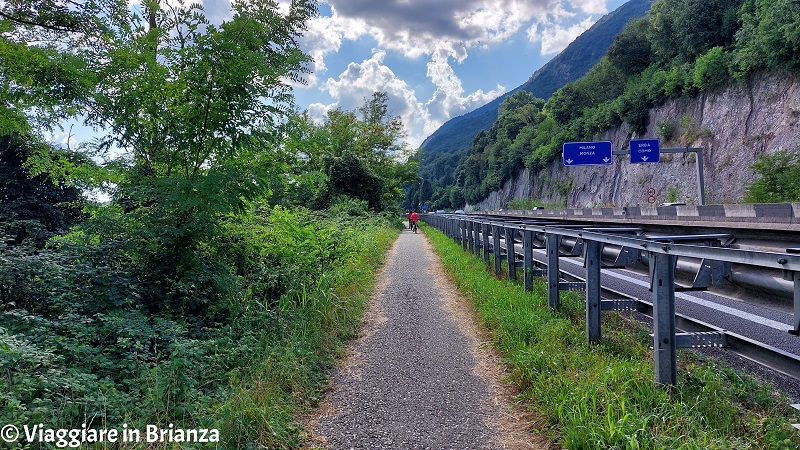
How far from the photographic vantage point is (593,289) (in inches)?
173

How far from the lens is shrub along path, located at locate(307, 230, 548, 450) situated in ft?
10.1

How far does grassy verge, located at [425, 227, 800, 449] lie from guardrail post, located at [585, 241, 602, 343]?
0.52 ft

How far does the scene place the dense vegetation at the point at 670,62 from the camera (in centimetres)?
2275

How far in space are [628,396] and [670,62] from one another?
43601 mm

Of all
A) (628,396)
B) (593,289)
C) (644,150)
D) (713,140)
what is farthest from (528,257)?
(713,140)

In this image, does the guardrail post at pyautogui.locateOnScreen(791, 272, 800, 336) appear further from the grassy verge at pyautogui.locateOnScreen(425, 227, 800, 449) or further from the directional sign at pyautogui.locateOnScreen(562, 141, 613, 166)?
the directional sign at pyautogui.locateOnScreen(562, 141, 613, 166)

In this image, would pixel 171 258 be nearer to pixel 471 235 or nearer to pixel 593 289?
pixel 593 289

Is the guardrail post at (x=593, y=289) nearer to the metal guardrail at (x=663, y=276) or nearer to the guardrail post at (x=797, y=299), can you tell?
the metal guardrail at (x=663, y=276)

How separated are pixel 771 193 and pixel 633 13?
220 m

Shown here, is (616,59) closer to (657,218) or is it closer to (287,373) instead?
(657,218)

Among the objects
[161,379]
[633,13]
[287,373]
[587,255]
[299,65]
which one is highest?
[633,13]

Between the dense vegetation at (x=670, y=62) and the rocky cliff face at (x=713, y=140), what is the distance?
0.79 m

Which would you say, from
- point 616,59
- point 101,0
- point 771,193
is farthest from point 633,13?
point 101,0

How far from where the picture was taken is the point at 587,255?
14.3 feet
